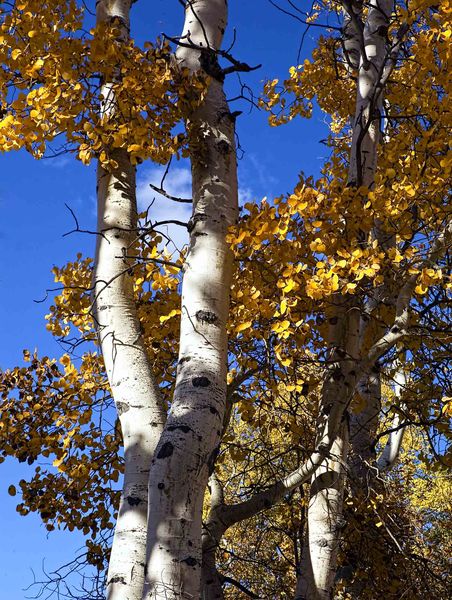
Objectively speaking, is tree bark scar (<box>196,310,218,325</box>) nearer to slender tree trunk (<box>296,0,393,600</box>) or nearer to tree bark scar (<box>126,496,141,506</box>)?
tree bark scar (<box>126,496,141,506</box>)

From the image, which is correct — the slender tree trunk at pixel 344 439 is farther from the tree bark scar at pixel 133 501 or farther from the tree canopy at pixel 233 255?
the tree bark scar at pixel 133 501

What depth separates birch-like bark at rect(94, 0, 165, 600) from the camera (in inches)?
136

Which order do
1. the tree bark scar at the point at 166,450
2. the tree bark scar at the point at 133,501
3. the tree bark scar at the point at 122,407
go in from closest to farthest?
the tree bark scar at the point at 166,450
the tree bark scar at the point at 133,501
the tree bark scar at the point at 122,407

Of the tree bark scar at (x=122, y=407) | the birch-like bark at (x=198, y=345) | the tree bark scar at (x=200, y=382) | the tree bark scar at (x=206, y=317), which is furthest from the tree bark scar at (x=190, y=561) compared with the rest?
the tree bark scar at (x=206, y=317)

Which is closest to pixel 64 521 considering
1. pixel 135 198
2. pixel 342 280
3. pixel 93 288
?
pixel 93 288

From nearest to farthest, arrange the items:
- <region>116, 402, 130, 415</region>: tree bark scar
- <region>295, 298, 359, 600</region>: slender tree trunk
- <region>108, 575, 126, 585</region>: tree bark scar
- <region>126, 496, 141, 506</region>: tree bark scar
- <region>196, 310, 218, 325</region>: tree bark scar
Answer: <region>108, 575, 126, 585</region>: tree bark scar → <region>126, 496, 141, 506</region>: tree bark scar → <region>196, 310, 218, 325</region>: tree bark scar → <region>116, 402, 130, 415</region>: tree bark scar → <region>295, 298, 359, 600</region>: slender tree trunk

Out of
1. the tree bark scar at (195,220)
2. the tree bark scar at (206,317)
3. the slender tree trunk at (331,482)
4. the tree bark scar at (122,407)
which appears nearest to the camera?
the tree bark scar at (206,317)

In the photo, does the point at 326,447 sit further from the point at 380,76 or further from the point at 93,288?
the point at 380,76

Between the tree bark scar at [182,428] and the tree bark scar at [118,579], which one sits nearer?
the tree bark scar at [182,428]

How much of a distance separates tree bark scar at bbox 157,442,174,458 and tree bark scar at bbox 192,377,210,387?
1.19 ft

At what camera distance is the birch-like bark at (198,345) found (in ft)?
9.84

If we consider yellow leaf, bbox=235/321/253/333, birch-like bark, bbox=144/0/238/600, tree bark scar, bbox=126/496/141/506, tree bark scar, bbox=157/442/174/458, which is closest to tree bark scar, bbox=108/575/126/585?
tree bark scar, bbox=126/496/141/506

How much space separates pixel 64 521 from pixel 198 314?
3.37 metres

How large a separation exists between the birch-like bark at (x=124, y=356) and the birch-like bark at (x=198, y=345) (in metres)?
0.40
